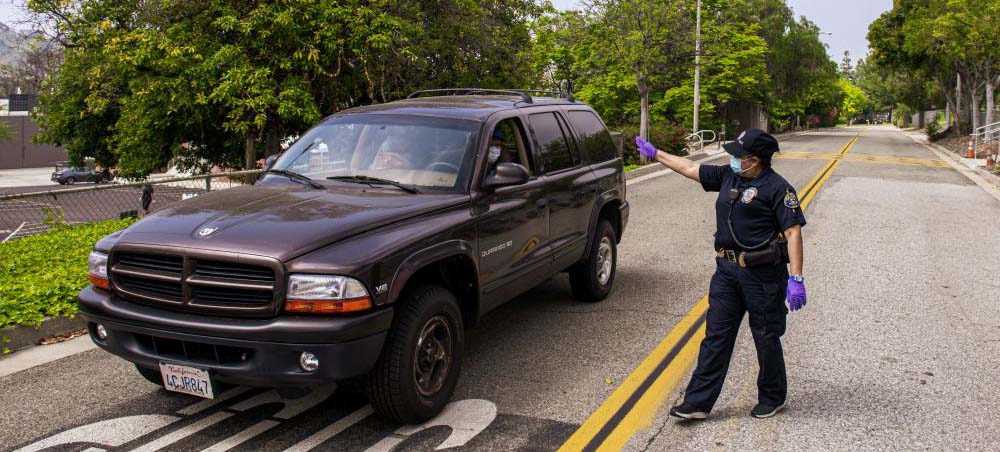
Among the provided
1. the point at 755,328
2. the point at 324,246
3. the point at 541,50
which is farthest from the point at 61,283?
the point at 541,50

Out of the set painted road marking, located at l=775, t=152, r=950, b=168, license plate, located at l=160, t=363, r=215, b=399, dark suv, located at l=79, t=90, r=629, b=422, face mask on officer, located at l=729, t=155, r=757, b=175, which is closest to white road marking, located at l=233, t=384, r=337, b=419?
dark suv, located at l=79, t=90, r=629, b=422

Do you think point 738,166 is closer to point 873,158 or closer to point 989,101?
point 873,158

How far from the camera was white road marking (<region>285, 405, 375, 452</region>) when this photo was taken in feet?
14.2

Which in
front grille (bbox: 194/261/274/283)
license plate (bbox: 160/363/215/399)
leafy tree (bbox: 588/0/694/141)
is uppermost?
leafy tree (bbox: 588/0/694/141)

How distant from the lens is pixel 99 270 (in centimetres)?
454

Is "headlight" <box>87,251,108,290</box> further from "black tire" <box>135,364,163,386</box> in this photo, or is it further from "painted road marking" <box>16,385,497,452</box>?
"painted road marking" <box>16,385,497,452</box>

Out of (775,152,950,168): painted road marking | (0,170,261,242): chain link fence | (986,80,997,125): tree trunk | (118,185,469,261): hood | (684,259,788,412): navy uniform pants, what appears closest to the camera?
(118,185,469,261): hood

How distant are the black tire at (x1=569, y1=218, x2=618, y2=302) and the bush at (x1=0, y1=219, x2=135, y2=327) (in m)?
4.22

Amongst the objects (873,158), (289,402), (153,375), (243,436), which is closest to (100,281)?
(153,375)

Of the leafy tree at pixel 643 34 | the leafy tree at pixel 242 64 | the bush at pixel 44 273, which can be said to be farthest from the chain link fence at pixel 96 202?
the leafy tree at pixel 643 34

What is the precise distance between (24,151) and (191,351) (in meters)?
72.2

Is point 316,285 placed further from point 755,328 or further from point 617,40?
point 617,40

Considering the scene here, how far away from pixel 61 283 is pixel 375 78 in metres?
15.7

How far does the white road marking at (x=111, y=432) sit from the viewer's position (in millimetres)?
4359
